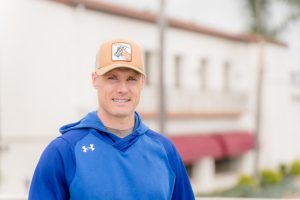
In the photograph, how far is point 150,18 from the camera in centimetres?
1964

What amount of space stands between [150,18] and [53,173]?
1771cm

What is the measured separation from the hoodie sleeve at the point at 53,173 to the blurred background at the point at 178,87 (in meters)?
5.34

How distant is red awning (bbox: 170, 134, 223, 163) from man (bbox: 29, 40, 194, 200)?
58.9 ft

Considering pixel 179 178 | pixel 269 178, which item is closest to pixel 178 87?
pixel 269 178

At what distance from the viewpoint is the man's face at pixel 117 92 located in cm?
238

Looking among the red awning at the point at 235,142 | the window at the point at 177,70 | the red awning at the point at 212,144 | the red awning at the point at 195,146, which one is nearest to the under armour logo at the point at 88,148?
the red awning at the point at 195,146

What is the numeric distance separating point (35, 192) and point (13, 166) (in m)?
13.6

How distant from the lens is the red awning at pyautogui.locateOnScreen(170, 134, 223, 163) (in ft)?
69.2

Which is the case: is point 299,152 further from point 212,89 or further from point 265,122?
point 212,89

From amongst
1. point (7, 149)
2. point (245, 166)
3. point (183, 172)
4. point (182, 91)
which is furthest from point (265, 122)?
point (183, 172)

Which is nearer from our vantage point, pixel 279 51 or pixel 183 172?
pixel 183 172

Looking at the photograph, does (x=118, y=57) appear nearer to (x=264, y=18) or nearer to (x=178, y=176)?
(x=178, y=176)

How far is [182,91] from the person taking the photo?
71.8ft

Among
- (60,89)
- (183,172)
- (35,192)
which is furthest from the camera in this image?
(60,89)
